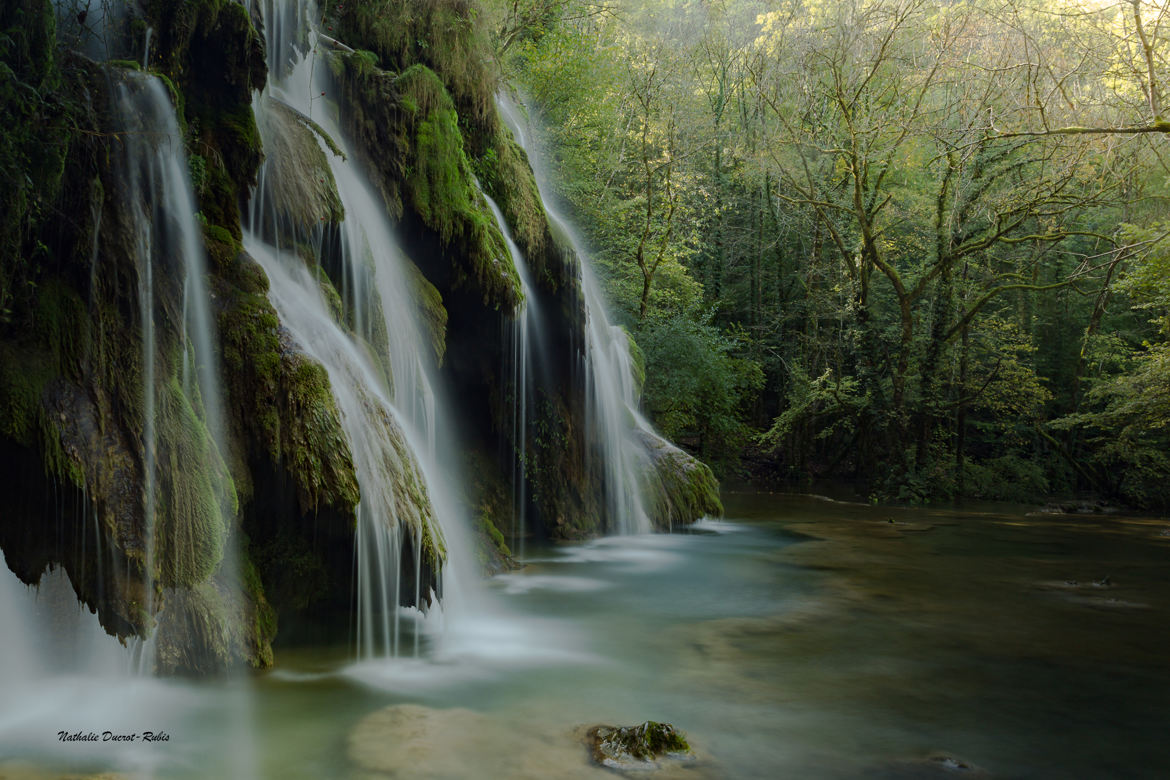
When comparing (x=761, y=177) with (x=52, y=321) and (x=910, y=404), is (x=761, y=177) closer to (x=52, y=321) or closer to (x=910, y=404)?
(x=910, y=404)

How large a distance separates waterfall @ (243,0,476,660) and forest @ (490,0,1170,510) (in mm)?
8092

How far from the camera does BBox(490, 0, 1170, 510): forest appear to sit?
1881cm

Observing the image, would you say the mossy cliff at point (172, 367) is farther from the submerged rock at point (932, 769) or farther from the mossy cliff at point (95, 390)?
the submerged rock at point (932, 769)

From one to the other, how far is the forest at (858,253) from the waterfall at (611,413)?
489 centimetres

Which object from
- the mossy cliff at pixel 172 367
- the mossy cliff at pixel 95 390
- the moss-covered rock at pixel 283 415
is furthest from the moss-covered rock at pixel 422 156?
the mossy cliff at pixel 95 390

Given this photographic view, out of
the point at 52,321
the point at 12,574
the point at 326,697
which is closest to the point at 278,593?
the point at 326,697

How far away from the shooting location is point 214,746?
14.1ft

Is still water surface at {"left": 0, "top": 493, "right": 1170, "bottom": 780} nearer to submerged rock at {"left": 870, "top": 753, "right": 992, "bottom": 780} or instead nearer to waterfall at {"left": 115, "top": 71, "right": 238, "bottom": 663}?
submerged rock at {"left": 870, "top": 753, "right": 992, "bottom": 780}

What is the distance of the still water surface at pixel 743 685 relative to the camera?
14.5ft

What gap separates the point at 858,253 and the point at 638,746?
1989cm

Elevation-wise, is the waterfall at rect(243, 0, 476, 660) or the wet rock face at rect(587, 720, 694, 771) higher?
the waterfall at rect(243, 0, 476, 660)

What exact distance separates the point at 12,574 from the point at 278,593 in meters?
1.85

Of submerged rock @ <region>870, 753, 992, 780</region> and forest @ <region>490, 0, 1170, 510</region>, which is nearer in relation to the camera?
submerged rock @ <region>870, 753, 992, 780</region>

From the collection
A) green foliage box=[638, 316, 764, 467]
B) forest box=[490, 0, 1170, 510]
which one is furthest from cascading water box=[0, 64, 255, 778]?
green foliage box=[638, 316, 764, 467]
